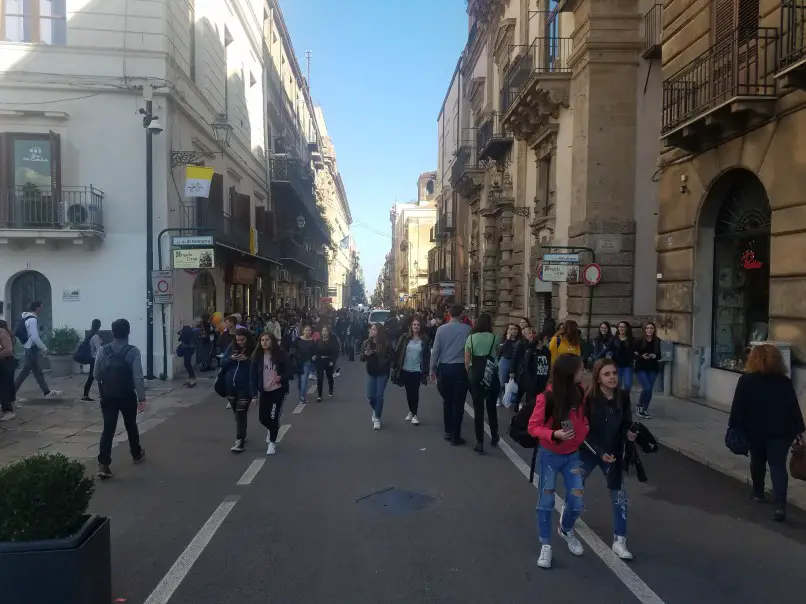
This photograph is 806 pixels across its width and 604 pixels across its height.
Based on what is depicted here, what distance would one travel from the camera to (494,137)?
86.2 feet

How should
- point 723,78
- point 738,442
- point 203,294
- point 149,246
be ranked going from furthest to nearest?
point 203,294, point 149,246, point 723,78, point 738,442

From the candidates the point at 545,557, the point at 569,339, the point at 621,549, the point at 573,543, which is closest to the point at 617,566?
the point at 621,549

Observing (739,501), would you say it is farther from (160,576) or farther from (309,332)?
(309,332)

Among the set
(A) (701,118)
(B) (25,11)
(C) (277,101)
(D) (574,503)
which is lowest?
(D) (574,503)

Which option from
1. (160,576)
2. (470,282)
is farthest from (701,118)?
(470,282)

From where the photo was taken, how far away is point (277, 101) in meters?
35.6

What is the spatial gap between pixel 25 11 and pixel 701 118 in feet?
51.9

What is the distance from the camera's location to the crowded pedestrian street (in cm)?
443

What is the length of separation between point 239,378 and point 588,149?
11533mm

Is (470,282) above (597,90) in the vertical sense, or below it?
below

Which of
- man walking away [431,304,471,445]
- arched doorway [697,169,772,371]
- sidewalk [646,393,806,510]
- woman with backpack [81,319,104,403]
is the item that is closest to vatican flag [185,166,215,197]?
woman with backpack [81,319,104,403]

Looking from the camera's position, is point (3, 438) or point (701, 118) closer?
point (3, 438)

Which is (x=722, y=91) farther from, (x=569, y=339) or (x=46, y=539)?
(x=46, y=539)

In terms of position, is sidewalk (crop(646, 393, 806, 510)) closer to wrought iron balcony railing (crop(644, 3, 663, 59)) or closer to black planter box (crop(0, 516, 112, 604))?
black planter box (crop(0, 516, 112, 604))
